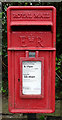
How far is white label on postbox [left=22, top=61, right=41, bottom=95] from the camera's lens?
1.70 meters

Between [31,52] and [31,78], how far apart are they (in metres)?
0.31

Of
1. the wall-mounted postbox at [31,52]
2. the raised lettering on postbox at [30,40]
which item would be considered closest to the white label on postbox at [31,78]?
the wall-mounted postbox at [31,52]

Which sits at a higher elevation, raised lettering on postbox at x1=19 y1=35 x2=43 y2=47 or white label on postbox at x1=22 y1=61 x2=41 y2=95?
raised lettering on postbox at x1=19 y1=35 x2=43 y2=47

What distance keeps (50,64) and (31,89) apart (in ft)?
1.22

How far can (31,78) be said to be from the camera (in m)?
1.72

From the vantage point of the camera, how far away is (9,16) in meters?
1.69

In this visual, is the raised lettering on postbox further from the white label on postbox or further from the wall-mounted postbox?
the white label on postbox

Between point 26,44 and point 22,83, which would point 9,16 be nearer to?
point 26,44

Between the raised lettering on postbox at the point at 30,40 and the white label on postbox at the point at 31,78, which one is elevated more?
the raised lettering on postbox at the point at 30,40

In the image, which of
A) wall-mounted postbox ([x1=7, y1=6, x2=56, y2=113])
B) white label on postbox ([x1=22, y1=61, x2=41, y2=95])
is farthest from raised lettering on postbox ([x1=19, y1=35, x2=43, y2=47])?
white label on postbox ([x1=22, y1=61, x2=41, y2=95])

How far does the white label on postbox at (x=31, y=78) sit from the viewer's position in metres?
1.70

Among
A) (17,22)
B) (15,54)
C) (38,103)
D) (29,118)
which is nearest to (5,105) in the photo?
(29,118)

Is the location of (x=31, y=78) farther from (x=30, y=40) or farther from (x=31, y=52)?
(x=30, y=40)

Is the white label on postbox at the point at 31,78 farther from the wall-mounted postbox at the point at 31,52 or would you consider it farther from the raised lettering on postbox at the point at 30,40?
the raised lettering on postbox at the point at 30,40
